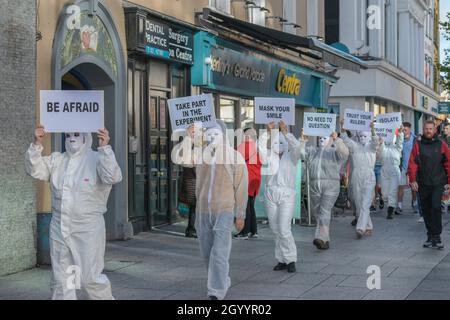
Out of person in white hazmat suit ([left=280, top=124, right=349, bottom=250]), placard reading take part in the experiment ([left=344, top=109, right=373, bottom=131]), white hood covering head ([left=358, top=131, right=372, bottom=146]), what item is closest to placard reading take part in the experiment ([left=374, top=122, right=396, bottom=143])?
white hood covering head ([left=358, top=131, right=372, bottom=146])

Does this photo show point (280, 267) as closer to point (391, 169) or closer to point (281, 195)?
point (281, 195)

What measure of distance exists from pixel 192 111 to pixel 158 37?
17.9 feet

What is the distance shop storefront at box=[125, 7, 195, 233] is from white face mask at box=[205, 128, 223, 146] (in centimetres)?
527

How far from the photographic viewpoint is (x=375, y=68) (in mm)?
36625

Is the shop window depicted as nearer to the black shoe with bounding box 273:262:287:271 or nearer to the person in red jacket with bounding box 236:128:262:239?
the person in red jacket with bounding box 236:128:262:239

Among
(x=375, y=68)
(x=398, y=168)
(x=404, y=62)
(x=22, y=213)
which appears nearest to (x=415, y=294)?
(x=22, y=213)

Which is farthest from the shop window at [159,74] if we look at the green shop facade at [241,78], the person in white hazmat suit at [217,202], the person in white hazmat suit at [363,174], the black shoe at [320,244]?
the person in white hazmat suit at [217,202]

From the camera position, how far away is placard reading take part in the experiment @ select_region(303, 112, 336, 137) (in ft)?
40.4

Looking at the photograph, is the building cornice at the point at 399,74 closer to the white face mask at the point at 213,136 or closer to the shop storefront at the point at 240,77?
the shop storefront at the point at 240,77

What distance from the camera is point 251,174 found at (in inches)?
541

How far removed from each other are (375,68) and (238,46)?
1881cm

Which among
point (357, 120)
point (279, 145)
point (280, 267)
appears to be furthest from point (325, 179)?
Result: point (280, 267)
